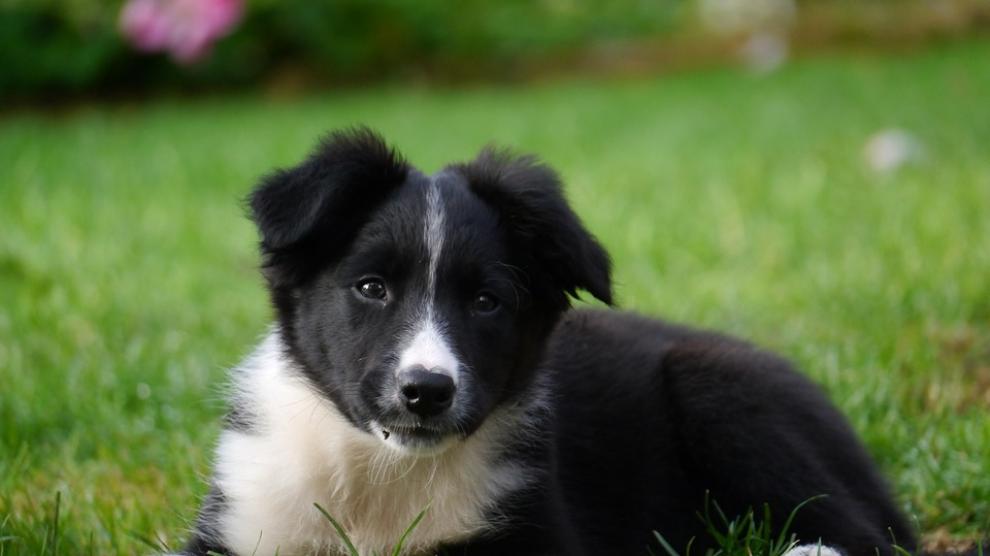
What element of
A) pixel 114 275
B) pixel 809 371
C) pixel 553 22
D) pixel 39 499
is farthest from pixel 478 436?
pixel 553 22

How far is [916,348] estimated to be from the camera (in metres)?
5.25

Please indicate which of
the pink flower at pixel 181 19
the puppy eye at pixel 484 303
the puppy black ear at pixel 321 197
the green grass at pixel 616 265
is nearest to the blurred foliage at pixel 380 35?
the green grass at pixel 616 265

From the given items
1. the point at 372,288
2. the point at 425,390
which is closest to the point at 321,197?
the point at 372,288

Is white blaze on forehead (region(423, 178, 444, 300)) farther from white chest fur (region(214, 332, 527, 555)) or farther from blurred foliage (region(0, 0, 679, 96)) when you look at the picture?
blurred foliage (region(0, 0, 679, 96))

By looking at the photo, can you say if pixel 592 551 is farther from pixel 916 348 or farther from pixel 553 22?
pixel 553 22

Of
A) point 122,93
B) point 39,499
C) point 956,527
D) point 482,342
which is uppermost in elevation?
point 482,342

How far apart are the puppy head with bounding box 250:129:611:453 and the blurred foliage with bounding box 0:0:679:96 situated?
1298 cm

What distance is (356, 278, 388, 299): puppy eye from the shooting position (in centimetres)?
313

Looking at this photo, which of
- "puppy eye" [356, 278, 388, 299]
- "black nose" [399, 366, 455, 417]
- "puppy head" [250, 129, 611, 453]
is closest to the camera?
"black nose" [399, 366, 455, 417]

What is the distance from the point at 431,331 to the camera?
298cm

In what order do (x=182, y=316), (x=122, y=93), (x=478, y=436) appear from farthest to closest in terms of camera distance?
(x=122, y=93) < (x=182, y=316) < (x=478, y=436)

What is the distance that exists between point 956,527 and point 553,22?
1713 centimetres

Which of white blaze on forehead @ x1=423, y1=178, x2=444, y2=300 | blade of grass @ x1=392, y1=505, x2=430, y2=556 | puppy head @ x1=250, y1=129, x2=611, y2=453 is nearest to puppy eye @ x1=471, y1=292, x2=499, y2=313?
puppy head @ x1=250, y1=129, x2=611, y2=453

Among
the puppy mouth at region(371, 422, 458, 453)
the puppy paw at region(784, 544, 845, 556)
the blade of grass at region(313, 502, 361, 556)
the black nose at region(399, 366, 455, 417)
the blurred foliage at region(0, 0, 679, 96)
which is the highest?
the black nose at region(399, 366, 455, 417)
